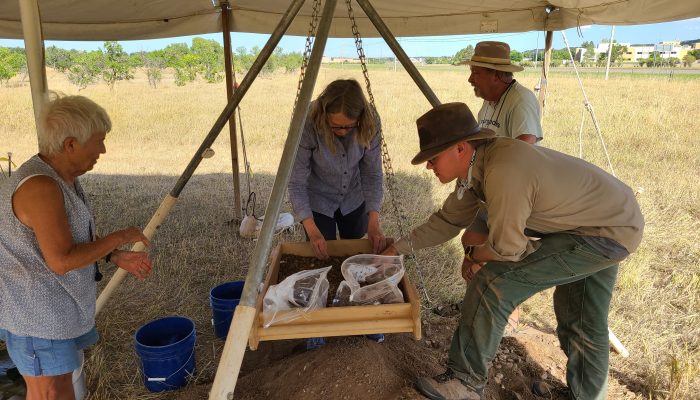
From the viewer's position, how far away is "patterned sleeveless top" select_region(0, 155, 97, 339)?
1.82 metres

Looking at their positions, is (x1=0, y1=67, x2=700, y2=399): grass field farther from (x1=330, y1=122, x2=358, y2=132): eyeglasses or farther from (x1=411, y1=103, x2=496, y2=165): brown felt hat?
(x1=411, y1=103, x2=496, y2=165): brown felt hat

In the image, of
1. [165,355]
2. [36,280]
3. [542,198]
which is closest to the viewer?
[36,280]

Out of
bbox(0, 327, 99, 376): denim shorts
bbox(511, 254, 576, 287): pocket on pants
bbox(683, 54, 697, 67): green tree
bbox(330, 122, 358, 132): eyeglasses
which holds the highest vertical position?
bbox(683, 54, 697, 67): green tree

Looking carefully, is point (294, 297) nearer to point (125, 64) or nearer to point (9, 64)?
point (9, 64)

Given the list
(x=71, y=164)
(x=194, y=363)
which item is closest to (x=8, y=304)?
(x=71, y=164)

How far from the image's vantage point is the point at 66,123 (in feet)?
6.03

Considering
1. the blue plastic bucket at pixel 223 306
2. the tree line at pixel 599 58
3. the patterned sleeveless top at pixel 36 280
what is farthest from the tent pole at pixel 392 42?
the tree line at pixel 599 58

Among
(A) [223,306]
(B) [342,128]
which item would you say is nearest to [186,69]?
(A) [223,306]

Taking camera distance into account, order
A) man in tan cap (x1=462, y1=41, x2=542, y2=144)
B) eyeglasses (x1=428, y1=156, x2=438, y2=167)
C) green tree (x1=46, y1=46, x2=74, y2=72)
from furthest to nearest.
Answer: green tree (x1=46, y1=46, x2=74, y2=72)
man in tan cap (x1=462, y1=41, x2=542, y2=144)
eyeglasses (x1=428, y1=156, x2=438, y2=167)

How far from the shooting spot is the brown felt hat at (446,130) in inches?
77.0

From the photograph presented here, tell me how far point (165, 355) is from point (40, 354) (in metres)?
0.84

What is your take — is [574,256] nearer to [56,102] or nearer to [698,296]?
[56,102]

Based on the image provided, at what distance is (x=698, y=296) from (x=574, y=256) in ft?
8.83

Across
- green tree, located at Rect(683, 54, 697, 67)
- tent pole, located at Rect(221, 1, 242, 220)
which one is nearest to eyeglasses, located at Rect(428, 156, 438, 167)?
tent pole, located at Rect(221, 1, 242, 220)
